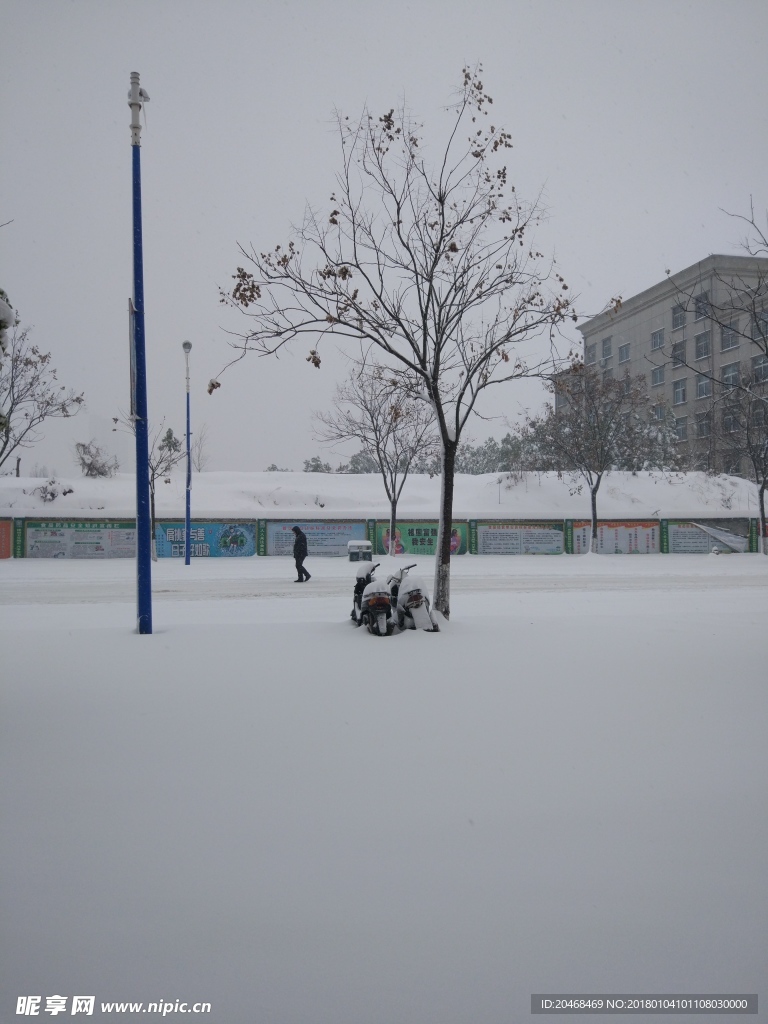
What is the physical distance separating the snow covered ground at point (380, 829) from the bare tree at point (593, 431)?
27.7m

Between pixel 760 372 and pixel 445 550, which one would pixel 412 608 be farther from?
pixel 760 372

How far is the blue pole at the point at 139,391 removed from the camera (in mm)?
8945

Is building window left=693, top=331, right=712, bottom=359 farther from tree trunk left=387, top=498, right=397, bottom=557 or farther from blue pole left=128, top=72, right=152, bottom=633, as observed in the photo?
blue pole left=128, top=72, right=152, bottom=633

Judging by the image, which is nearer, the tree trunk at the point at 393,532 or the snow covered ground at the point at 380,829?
the snow covered ground at the point at 380,829

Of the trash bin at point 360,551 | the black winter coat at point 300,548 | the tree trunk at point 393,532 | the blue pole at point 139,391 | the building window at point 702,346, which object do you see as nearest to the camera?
the blue pole at point 139,391

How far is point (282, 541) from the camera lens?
32375 mm

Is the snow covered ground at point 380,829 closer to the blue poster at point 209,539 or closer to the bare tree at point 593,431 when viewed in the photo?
the blue poster at point 209,539

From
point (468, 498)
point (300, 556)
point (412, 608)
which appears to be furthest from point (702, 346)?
point (412, 608)

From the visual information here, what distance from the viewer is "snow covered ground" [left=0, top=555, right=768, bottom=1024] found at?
2.38 metres

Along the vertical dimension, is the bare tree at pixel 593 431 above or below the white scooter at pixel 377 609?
above

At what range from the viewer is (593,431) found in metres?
35.3

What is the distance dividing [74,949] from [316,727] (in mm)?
2608

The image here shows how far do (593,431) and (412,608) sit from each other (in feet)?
94.7

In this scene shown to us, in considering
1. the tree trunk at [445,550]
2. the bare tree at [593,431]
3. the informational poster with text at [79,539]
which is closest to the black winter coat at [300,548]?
the tree trunk at [445,550]
